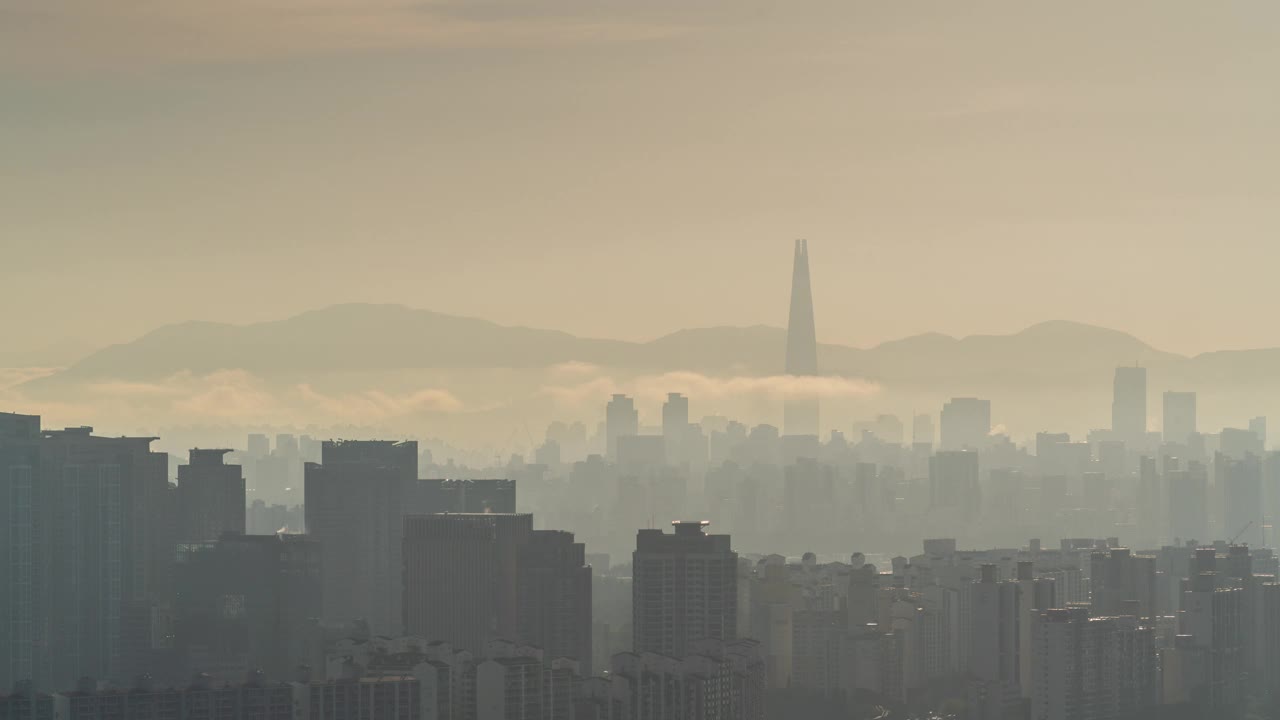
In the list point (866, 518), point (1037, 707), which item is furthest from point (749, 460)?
point (1037, 707)

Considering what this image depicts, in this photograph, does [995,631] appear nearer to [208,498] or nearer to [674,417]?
[208,498]

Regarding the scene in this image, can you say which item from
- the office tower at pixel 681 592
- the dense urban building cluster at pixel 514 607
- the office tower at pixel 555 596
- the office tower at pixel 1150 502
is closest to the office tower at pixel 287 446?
the dense urban building cluster at pixel 514 607

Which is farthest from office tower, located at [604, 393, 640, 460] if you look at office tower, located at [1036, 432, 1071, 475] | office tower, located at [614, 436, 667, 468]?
office tower, located at [1036, 432, 1071, 475]

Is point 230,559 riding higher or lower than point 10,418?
lower

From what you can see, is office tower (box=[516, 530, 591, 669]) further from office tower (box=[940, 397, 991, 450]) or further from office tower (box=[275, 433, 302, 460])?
office tower (box=[940, 397, 991, 450])

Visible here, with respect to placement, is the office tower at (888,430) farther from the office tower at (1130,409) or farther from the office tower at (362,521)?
the office tower at (362,521)

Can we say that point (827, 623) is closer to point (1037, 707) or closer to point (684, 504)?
point (1037, 707)
